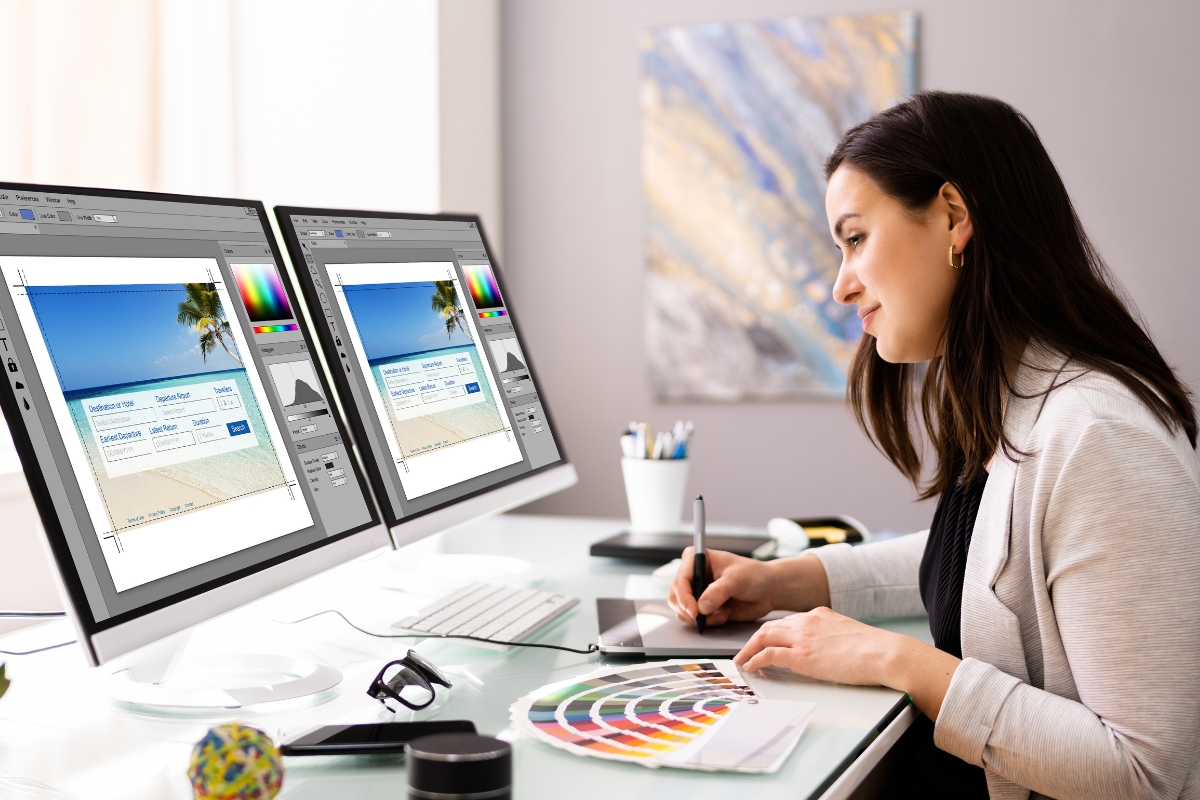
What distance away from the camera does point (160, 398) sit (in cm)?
88

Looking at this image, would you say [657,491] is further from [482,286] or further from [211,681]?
[211,681]

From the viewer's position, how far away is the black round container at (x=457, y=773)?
627mm

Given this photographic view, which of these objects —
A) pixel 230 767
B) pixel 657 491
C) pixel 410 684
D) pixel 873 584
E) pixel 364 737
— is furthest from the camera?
pixel 657 491

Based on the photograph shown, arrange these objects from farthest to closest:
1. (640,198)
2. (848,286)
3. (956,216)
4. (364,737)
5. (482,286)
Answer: (640,198), (482,286), (848,286), (956,216), (364,737)

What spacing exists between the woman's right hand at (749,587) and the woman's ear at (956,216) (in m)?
0.43

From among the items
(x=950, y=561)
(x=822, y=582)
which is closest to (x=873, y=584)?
(x=822, y=582)

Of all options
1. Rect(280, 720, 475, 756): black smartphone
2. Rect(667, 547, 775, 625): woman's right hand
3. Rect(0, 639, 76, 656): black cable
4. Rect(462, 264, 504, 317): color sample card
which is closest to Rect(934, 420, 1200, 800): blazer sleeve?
Rect(667, 547, 775, 625): woman's right hand

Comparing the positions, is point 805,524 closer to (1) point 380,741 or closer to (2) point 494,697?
(2) point 494,697

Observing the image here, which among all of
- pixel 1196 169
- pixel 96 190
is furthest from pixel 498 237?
pixel 96 190

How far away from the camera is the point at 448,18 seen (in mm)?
2627

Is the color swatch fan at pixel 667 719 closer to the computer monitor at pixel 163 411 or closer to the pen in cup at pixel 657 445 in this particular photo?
the computer monitor at pixel 163 411

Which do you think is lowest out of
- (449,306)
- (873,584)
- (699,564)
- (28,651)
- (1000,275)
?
(873,584)

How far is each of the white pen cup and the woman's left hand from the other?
26.0 inches

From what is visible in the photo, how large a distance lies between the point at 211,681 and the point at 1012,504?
0.75 metres
